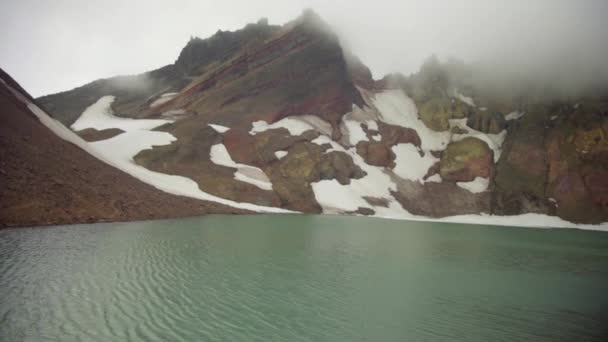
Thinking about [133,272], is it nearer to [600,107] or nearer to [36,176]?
[36,176]

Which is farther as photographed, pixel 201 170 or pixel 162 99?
pixel 162 99

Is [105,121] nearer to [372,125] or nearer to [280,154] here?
[280,154]

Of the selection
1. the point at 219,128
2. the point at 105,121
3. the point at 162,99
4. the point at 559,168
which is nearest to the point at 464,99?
the point at 559,168

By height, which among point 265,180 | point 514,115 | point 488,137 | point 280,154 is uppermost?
point 514,115

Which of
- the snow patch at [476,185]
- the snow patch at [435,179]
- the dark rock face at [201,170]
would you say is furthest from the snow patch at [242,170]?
the snow patch at [476,185]

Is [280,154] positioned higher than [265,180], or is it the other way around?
[280,154]

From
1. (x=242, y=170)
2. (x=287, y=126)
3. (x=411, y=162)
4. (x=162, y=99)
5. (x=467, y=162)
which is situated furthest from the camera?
(x=162, y=99)

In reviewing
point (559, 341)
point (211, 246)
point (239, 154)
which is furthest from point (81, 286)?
point (239, 154)
